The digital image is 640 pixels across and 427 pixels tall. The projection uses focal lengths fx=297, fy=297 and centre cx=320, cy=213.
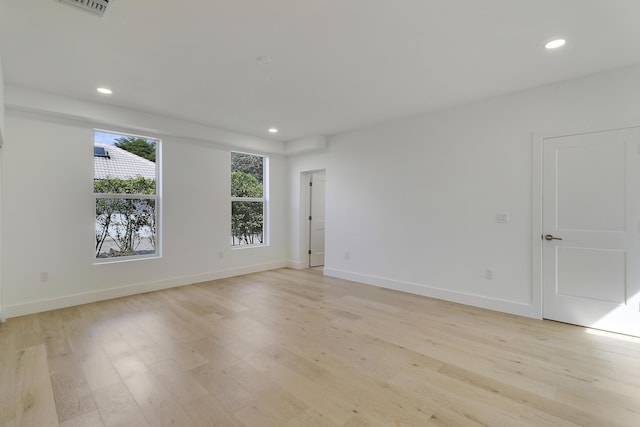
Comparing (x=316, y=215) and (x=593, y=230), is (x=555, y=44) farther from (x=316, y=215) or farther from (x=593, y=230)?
(x=316, y=215)

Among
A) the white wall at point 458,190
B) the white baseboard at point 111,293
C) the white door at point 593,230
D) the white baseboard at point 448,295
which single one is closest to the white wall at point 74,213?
the white baseboard at point 111,293

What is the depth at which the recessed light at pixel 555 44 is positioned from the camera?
2.43 meters

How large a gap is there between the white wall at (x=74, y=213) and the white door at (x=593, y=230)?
4.87 meters

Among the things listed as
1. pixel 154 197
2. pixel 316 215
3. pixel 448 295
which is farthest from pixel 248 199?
pixel 448 295

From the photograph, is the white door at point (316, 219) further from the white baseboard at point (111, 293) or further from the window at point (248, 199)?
the white baseboard at point (111, 293)

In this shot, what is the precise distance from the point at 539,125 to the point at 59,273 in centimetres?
603

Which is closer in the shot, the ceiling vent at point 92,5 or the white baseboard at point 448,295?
the ceiling vent at point 92,5

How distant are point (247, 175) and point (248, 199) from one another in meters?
0.49

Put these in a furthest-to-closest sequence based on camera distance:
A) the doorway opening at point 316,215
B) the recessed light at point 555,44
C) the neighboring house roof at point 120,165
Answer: the doorway opening at point 316,215, the neighboring house roof at point 120,165, the recessed light at point 555,44

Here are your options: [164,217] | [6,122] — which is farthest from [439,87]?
[6,122]

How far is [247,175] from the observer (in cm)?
590

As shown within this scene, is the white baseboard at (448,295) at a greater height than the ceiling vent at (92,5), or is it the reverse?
the ceiling vent at (92,5)

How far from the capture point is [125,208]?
171 inches

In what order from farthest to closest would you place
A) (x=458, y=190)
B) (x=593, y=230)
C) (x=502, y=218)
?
1. (x=458, y=190)
2. (x=502, y=218)
3. (x=593, y=230)
